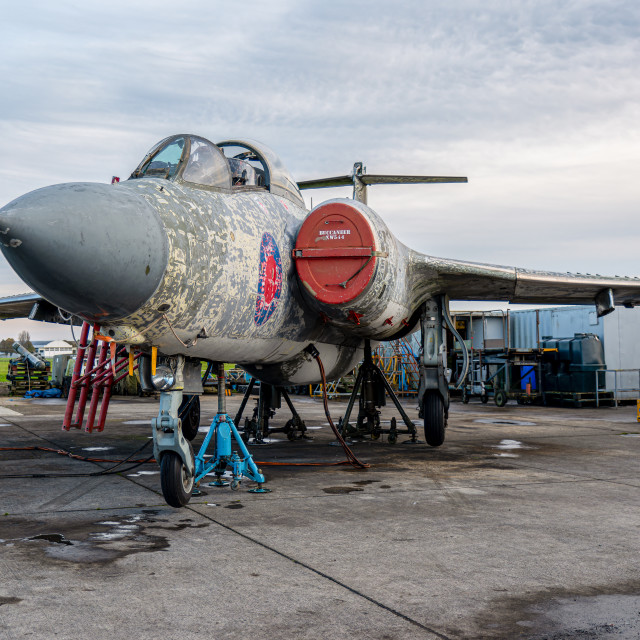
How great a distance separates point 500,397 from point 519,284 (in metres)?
12.0

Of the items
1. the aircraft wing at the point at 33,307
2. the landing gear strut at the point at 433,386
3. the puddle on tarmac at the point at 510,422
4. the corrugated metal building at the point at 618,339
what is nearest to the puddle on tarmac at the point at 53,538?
Answer: the aircraft wing at the point at 33,307

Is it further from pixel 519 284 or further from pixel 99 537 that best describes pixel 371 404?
pixel 99 537

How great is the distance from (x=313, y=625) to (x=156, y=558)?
58.5 inches

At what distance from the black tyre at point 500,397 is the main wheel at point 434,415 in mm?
12651

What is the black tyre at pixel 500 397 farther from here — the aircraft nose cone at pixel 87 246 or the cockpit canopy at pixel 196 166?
the aircraft nose cone at pixel 87 246

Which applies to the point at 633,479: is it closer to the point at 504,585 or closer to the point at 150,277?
the point at 504,585

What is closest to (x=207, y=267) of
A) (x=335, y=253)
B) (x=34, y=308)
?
(x=335, y=253)

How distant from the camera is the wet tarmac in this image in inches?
126

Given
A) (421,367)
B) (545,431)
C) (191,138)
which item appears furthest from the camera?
(545,431)

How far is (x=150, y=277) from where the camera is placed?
468 centimetres

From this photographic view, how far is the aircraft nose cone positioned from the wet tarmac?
1688 mm

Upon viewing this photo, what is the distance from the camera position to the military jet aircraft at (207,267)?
4234 millimetres

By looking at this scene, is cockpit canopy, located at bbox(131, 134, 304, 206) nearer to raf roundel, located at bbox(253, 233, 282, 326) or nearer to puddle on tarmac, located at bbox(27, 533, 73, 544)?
raf roundel, located at bbox(253, 233, 282, 326)

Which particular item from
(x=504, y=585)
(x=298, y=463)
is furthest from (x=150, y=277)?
(x=298, y=463)
